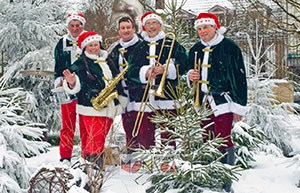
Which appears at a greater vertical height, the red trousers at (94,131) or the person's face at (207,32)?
the person's face at (207,32)

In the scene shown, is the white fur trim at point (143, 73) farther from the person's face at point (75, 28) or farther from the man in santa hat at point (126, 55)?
the person's face at point (75, 28)

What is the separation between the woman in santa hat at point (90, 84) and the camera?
16.9ft

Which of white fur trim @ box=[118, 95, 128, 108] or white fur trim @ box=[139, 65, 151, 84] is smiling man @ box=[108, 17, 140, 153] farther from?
white fur trim @ box=[139, 65, 151, 84]

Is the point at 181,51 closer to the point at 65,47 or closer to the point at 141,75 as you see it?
the point at 141,75

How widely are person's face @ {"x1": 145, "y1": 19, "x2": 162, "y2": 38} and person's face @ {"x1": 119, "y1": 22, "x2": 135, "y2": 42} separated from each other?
0.69 feet

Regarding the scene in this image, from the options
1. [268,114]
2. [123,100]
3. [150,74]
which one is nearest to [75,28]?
[123,100]

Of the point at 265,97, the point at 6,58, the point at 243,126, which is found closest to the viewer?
the point at 243,126

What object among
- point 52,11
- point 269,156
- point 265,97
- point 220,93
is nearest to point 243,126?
point 269,156

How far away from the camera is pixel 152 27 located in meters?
5.40

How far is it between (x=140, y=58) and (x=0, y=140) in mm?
2079

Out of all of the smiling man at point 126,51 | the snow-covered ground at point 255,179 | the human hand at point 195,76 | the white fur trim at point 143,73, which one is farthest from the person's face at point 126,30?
the snow-covered ground at point 255,179

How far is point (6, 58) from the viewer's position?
954cm

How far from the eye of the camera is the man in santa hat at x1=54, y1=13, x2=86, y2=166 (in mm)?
5613

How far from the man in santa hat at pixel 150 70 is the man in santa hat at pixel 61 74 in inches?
29.1
